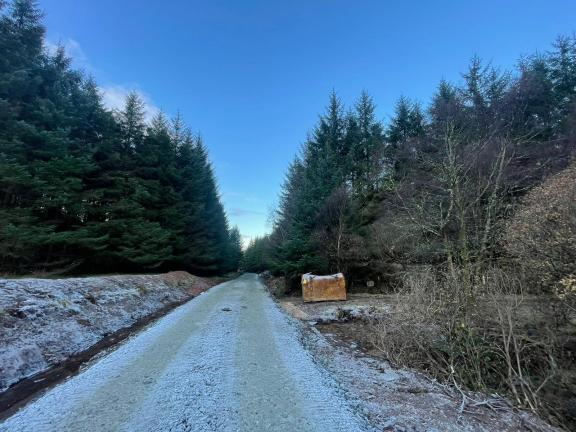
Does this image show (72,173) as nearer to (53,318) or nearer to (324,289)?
(53,318)

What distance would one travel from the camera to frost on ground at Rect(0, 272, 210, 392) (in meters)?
4.59

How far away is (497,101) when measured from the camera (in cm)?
1772

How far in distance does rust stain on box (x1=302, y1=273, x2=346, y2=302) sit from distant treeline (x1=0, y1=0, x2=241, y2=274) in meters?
10.7

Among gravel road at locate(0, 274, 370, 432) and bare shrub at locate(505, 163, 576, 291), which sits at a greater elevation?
bare shrub at locate(505, 163, 576, 291)

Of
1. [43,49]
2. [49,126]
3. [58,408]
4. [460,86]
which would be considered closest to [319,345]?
[58,408]

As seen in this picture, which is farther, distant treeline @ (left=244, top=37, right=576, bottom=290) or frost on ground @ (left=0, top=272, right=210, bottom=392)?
distant treeline @ (left=244, top=37, right=576, bottom=290)

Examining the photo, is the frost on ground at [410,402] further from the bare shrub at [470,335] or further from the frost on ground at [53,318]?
the frost on ground at [53,318]

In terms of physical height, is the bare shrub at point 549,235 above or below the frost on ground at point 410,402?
above

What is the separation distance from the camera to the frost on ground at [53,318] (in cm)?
459

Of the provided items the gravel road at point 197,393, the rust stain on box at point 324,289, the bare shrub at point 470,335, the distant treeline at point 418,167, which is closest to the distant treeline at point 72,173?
the distant treeline at point 418,167

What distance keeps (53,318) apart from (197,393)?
4.39 metres

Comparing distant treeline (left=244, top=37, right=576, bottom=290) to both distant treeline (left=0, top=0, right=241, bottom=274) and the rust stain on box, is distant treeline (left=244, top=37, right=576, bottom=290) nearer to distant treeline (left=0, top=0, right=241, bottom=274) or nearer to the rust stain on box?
the rust stain on box

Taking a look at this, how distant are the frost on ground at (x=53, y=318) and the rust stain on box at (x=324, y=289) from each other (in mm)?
6389

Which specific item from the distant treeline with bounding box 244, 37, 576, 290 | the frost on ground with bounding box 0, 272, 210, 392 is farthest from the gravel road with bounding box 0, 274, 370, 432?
the distant treeline with bounding box 244, 37, 576, 290
